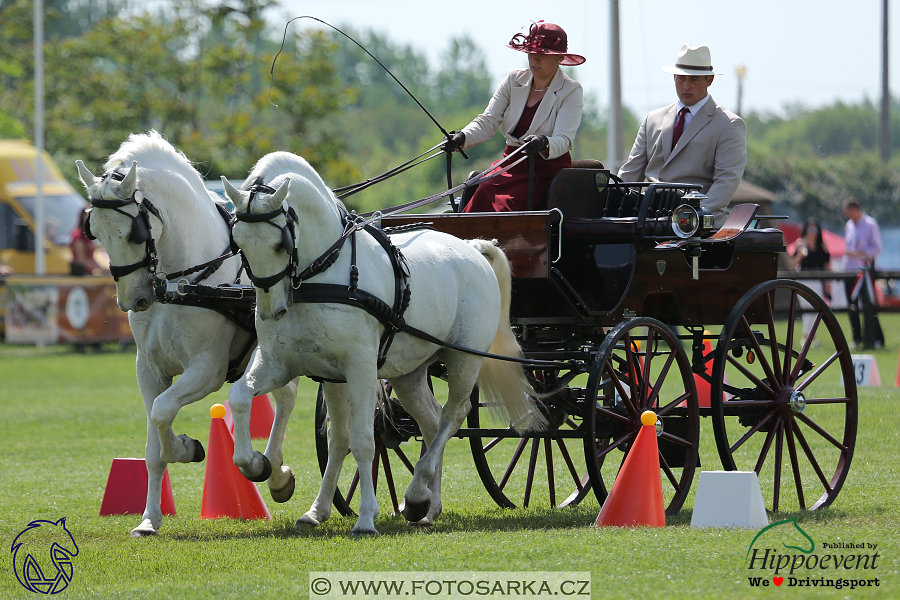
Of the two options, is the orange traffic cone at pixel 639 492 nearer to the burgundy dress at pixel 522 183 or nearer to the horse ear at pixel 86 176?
the burgundy dress at pixel 522 183

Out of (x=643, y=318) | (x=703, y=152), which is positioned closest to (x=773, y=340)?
(x=643, y=318)

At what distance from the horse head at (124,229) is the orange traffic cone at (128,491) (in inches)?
62.7

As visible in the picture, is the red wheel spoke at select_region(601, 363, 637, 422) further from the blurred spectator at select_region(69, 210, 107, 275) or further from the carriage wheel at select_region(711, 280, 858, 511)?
the blurred spectator at select_region(69, 210, 107, 275)

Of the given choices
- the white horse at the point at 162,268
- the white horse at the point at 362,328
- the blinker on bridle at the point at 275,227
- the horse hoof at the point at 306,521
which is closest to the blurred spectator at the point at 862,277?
the white horse at the point at 362,328

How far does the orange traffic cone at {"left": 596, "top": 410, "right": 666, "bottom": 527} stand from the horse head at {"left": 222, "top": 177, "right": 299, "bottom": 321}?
6.65ft

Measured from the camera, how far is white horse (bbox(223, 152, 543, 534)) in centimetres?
564

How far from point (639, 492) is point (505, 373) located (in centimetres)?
125

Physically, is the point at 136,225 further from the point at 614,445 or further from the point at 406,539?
the point at 614,445

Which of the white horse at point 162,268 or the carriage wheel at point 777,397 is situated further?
the carriage wheel at point 777,397

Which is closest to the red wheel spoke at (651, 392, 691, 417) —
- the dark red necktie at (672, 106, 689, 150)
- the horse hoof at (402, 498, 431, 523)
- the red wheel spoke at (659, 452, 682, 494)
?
the red wheel spoke at (659, 452, 682, 494)

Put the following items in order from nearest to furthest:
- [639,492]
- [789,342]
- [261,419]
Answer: [639,492] → [789,342] → [261,419]

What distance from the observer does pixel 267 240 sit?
5551 mm

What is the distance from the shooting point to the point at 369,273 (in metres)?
6.07

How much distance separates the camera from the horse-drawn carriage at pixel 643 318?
6836 mm
